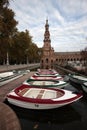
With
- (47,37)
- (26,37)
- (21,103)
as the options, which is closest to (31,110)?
(21,103)

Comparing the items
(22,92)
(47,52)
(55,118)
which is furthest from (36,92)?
(47,52)

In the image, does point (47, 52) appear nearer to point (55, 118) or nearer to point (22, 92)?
point (22, 92)

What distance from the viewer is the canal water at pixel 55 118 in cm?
807

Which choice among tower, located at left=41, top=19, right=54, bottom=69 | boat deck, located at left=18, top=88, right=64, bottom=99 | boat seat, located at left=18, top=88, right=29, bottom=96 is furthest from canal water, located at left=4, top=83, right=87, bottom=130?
tower, located at left=41, top=19, right=54, bottom=69

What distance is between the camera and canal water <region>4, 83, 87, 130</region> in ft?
26.5

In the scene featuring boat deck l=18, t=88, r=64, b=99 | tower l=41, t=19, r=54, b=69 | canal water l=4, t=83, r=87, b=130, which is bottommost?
canal water l=4, t=83, r=87, b=130

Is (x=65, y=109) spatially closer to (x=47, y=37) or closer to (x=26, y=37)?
(x=26, y=37)

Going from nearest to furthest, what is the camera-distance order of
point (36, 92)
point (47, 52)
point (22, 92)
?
1. point (22, 92)
2. point (36, 92)
3. point (47, 52)

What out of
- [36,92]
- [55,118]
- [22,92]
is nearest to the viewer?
[55,118]

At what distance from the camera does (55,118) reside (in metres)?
9.20

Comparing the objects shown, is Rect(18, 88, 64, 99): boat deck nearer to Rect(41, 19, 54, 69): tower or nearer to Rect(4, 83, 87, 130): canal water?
Rect(4, 83, 87, 130): canal water

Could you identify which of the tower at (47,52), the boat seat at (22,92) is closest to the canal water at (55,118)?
the boat seat at (22,92)

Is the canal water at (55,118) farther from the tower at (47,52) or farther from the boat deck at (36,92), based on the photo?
the tower at (47,52)

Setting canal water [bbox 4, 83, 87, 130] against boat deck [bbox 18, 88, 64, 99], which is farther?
boat deck [bbox 18, 88, 64, 99]
